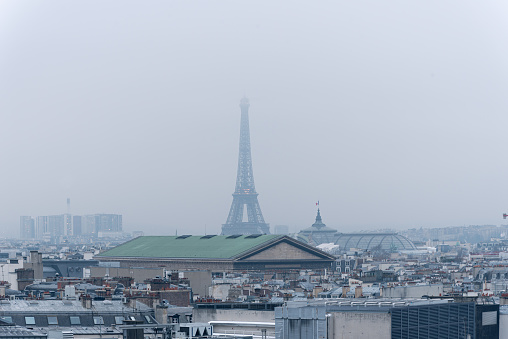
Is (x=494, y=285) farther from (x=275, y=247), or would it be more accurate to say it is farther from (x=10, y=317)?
(x=275, y=247)

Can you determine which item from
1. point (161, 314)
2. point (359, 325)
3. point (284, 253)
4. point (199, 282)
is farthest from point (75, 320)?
point (284, 253)

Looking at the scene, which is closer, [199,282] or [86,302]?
[86,302]

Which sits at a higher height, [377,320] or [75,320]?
[377,320]

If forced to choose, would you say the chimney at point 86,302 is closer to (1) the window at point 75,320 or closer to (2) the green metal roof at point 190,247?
(1) the window at point 75,320

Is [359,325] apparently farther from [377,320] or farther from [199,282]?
[199,282]

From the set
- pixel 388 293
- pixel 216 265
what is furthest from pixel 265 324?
pixel 216 265

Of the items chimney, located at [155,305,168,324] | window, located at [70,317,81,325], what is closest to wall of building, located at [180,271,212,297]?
chimney, located at [155,305,168,324]
